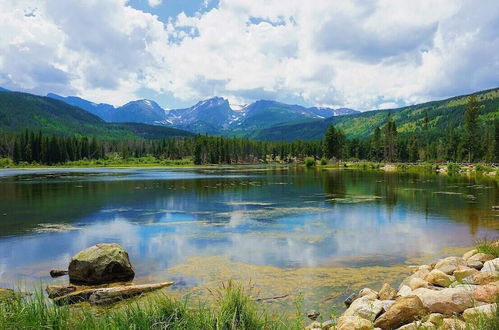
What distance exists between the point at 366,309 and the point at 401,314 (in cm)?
133

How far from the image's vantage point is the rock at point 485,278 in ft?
45.3

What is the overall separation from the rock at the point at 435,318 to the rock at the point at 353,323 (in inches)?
64.1

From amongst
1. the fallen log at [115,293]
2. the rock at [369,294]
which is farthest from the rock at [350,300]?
the fallen log at [115,293]

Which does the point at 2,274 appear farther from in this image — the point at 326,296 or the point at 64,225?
the point at 326,296

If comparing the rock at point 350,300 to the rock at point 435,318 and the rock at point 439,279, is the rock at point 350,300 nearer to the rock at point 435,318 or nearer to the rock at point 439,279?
the rock at point 439,279

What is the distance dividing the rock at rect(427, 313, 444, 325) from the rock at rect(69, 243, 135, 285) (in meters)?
13.1

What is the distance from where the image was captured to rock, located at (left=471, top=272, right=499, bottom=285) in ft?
45.3

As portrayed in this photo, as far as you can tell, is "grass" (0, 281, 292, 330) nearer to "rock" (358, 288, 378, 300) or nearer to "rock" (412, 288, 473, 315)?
"rock" (412, 288, 473, 315)

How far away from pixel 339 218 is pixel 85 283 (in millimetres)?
22623

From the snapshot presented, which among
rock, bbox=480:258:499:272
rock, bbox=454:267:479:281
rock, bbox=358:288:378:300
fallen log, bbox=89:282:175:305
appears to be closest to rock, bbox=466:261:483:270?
rock, bbox=480:258:499:272

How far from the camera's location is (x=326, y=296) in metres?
15.5

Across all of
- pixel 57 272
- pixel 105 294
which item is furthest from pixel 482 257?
pixel 57 272

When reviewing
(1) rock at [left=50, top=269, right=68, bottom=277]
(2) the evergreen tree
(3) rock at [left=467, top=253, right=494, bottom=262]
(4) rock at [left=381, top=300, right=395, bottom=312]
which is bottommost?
(1) rock at [left=50, top=269, right=68, bottom=277]

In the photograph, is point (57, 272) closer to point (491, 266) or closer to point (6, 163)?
point (491, 266)
